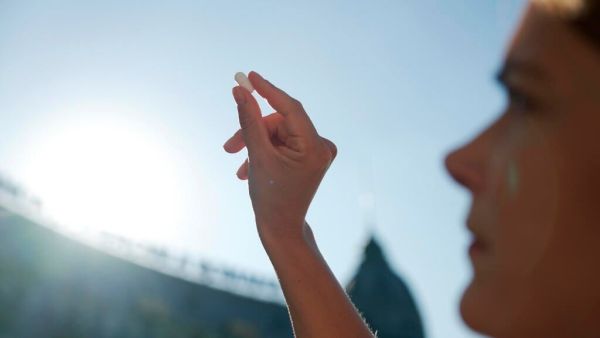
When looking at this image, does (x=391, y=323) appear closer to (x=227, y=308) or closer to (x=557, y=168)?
(x=227, y=308)

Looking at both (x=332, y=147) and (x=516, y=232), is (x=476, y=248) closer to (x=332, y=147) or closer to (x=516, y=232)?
(x=516, y=232)

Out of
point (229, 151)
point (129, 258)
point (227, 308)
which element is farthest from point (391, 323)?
point (229, 151)

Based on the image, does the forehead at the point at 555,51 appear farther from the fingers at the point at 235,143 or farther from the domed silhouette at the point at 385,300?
the domed silhouette at the point at 385,300

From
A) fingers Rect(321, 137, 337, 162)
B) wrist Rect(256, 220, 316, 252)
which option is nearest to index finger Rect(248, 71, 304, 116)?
fingers Rect(321, 137, 337, 162)

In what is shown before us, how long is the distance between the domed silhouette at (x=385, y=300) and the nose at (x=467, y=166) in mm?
47248

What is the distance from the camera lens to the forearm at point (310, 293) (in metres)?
1.37

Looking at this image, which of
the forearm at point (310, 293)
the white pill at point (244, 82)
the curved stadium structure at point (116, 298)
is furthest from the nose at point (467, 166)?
the curved stadium structure at point (116, 298)

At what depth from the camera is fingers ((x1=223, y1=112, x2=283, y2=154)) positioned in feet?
4.96

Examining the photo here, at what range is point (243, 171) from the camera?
63.0 inches

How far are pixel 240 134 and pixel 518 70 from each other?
0.85 m

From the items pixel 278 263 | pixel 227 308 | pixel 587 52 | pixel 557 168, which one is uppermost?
pixel 587 52

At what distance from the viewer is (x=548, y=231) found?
731 millimetres

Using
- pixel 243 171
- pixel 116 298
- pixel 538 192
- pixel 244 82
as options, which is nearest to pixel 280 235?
pixel 243 171

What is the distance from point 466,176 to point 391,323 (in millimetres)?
48630
